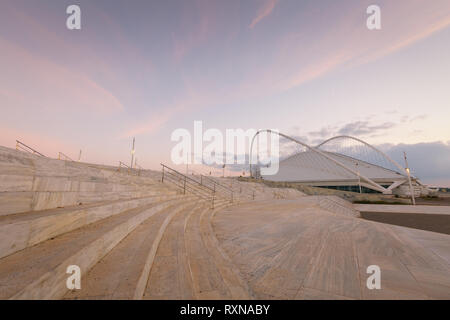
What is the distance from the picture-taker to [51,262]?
1.71m

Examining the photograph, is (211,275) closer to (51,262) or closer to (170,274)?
(170,274)

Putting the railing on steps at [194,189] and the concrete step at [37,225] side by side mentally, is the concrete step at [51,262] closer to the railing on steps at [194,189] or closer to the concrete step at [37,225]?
the concrete step at [37,225]

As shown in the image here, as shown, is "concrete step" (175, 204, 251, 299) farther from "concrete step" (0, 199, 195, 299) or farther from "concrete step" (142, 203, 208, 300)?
"concrete step" (0, 199, 195, 299)

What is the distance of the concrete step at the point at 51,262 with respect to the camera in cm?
136

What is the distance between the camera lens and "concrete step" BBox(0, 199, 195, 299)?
1362mm

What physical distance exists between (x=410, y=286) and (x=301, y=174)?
7015cm

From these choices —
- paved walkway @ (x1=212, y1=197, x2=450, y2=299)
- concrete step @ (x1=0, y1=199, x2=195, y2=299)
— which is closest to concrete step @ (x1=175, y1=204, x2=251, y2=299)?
paved walkway @ (x1=212, y1=197, x2=450, y2=299)

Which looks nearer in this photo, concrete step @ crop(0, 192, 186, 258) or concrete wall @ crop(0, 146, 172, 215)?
concrete step @ crop(0, 192, 186, 258)

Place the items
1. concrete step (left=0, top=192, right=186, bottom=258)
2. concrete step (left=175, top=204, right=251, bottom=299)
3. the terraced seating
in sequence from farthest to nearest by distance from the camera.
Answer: concrete step (left=175, top=204, right=251, bottom=299) < concrete step (left=0, top=192, right=186, bottom=258) < the terraced seating

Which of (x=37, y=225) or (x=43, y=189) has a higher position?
(x=43, y=189)

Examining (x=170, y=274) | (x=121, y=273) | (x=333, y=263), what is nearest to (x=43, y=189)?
(x=121, y=273)
